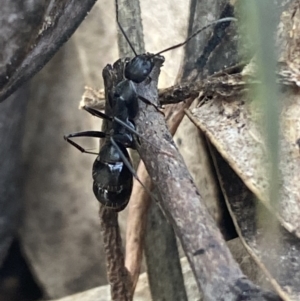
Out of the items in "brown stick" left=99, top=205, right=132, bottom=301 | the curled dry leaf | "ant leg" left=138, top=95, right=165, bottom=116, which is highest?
the curled dry leaf

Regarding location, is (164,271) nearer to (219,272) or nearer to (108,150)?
(108,150)

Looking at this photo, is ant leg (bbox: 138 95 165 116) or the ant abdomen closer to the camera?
ant leg (bbox: 138 95 165 116)

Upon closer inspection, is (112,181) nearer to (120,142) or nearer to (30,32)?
(120,142)

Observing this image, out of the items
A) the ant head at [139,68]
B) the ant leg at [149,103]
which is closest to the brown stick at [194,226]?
the ant leg at [149,103]

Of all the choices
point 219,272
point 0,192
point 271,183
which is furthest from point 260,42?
point 0,192

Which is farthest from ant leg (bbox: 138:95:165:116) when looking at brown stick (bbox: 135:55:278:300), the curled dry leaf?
the curled dry leaf

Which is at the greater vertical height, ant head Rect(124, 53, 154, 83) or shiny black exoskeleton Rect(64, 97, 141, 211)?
ant head Rect(124, 53, 154, 83)

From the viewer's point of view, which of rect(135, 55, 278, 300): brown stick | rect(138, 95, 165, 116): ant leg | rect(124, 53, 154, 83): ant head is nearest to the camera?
rect(135, 55, 278, 300): brown stick

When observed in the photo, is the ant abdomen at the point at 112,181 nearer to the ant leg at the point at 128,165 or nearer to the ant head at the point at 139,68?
the ant leg at the point at 128,165

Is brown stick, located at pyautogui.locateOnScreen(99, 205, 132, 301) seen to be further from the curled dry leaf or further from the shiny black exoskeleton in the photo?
the curled dry leaf
